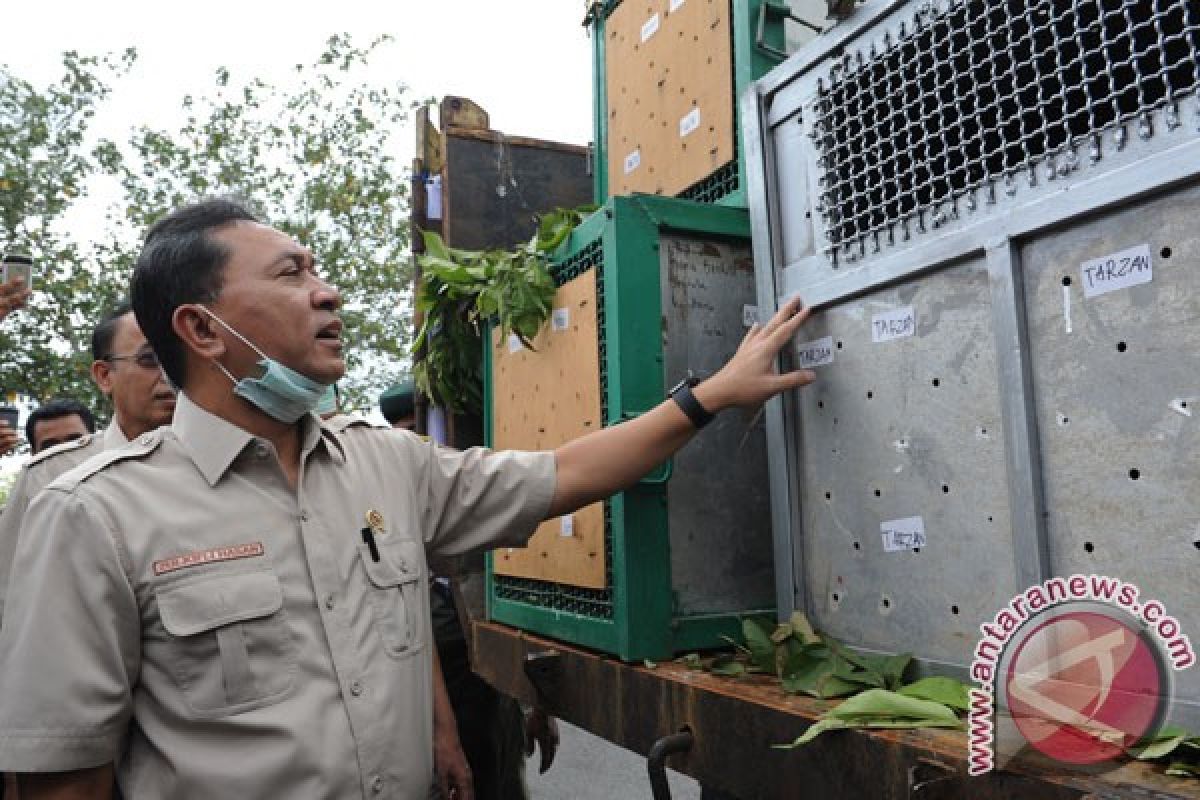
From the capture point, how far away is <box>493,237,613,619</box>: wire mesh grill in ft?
6.48

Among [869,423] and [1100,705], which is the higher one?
[869,423]

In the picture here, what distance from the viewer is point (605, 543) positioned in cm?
198

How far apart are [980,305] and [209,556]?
1.34m

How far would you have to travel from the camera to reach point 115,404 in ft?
8.96

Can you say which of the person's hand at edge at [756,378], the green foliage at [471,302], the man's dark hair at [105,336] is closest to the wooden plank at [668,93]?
the green foliage at [471,302]

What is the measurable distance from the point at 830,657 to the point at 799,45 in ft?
4.75

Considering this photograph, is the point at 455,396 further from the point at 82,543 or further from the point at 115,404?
the point at 82,543

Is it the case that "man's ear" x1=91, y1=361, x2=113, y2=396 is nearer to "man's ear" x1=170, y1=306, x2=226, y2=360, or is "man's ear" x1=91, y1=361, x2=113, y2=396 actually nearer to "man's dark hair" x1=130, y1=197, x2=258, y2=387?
"man's dark hair" x1=130, y1=197, x2=258, y2=387

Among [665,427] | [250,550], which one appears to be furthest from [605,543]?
[250,550]

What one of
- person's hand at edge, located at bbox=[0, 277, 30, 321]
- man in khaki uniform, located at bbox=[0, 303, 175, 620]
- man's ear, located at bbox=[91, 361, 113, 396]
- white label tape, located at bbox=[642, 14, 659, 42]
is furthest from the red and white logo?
person's hand at edge, located at bbox=[0, 277, 30, 321]

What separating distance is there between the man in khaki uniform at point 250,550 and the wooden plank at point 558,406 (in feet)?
0.64

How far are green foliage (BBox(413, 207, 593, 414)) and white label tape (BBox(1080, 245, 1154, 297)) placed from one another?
48.9 inches

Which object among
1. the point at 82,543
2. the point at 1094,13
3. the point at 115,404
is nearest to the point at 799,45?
the point at 1094,13

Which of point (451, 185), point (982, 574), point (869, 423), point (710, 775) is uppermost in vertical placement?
point (451, 185)
